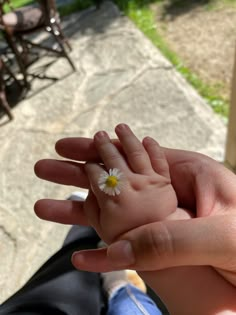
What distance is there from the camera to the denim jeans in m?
1.64

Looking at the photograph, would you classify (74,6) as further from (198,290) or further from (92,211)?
(198,290)

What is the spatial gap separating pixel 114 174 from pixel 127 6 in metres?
3.72

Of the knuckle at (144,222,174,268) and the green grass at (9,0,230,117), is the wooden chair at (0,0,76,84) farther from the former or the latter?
the knuckle at (144,222,174,268)

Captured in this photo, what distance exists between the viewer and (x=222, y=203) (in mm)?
1089

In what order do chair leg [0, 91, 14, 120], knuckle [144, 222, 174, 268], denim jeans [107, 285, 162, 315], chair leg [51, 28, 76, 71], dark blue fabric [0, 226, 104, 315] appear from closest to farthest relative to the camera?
knuckle [144, 222, 174, 268] → dark blue fabric [0, 226, 104, 315] → denim jeans [107, 285, 162, 315] → chair leg [0, 91, 14, 120] → chair leg [51, 28, 76, 71]

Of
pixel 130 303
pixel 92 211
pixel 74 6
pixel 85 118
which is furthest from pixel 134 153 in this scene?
pixel 74 6

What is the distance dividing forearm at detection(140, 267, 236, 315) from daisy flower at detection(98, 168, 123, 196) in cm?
23

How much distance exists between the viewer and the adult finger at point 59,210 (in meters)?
1.19

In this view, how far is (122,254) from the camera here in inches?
36.9

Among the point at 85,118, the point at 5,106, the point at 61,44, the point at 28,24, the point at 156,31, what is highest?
the point at 28,24

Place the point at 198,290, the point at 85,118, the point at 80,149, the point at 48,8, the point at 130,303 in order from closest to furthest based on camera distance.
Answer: the point at 198,290
the point at 80,149
the point at 130,303
the point at 85,118
the point at 48,8

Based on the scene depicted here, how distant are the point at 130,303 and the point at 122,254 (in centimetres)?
86

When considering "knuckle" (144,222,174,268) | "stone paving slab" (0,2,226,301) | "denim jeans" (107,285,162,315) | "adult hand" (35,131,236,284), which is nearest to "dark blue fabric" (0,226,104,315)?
"denim jeans" (107,285,162,315)

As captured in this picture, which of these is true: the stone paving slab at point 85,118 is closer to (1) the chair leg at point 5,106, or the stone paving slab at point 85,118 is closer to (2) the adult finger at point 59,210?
(1) the chair leg at point 5,106
